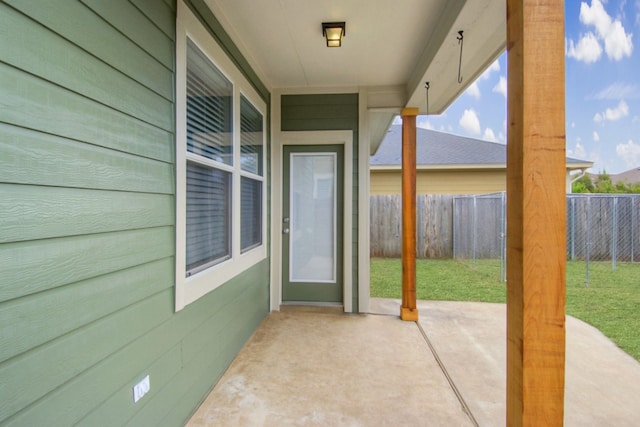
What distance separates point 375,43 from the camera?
273 cm

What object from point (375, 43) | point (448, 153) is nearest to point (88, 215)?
point (375, 43)

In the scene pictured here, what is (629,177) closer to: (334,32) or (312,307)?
(312,307)

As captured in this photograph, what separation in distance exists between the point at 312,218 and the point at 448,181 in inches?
243

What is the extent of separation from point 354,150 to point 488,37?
1.76 metres

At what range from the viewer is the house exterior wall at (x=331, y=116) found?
3.74m

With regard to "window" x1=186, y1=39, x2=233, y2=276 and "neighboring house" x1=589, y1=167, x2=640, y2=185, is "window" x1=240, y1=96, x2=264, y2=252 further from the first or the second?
"neighboring house" x1=589, y1=167, x2=640, y2=185

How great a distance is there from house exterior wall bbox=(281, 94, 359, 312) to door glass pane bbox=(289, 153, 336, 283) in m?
0.27

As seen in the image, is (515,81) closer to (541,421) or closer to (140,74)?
(541,421)

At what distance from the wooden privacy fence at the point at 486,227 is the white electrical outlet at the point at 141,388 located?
18.6ft

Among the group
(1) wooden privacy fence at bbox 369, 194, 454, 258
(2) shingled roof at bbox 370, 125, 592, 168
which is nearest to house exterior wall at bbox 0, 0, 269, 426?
(1) wooden privacy fence at bbox 369, 194, 454, 258

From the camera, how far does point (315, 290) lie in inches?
153

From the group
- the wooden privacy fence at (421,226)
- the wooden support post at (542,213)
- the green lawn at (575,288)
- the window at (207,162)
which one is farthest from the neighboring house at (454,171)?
the wooden support post at (542,213)

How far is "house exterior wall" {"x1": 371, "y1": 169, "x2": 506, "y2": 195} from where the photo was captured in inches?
338

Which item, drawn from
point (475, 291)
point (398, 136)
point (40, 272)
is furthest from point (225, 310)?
point (398, 136)
